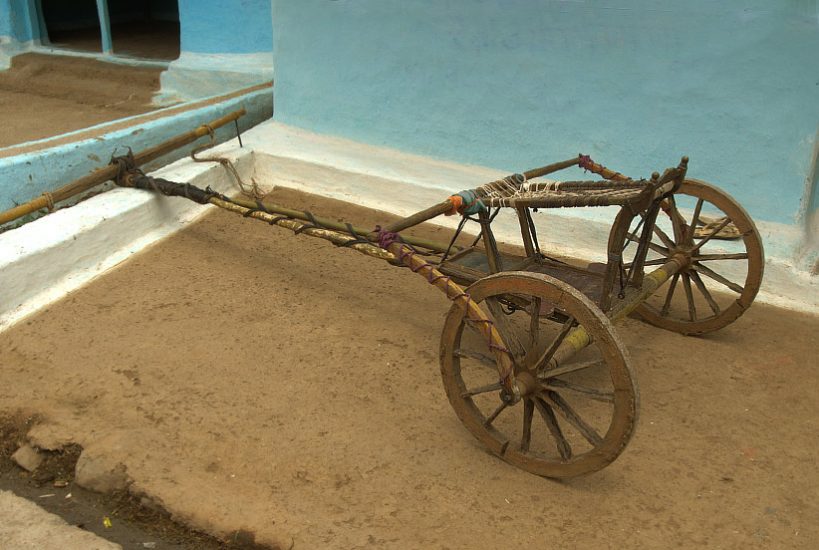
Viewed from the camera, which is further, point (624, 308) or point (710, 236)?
point (710, 236)

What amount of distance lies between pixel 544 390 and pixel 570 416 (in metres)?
0.13

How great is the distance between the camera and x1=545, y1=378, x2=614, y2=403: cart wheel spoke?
2.38 m

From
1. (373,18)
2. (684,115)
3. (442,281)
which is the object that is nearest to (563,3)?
(684,115)

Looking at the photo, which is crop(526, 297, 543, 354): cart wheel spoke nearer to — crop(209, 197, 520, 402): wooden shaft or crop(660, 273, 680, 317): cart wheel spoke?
crop(209, 197, 520, 402): wooden shaft

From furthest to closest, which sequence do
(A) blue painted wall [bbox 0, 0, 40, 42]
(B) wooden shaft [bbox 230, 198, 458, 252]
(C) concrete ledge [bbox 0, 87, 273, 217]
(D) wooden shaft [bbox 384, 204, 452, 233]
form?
(A) blue painted wall [bbox 0, 0, 40, 42]
(C) concrete ledge [bbox 0, 87, 273, 217]
(B) wooden shaft [bbox 230, 198, 458, 252]
(D) wooden shaft [bbox 384, 204, 452, 233]

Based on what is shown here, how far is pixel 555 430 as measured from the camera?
2.54 metres

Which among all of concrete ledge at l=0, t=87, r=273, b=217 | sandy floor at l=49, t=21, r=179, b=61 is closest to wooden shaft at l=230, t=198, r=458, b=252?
concrete ledge at l=0, t=87, r=273, b=217

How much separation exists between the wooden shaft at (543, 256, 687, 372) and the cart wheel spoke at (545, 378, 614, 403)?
5 centimetres

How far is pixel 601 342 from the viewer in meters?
2.32

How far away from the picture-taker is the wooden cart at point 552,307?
2.43 metres

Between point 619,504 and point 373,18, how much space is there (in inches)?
144

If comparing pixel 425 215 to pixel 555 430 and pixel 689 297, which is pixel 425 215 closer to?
pixel 555 430

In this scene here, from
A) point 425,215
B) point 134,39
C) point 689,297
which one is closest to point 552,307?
point 425,215

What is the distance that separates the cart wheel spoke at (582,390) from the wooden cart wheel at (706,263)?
3.80ft
